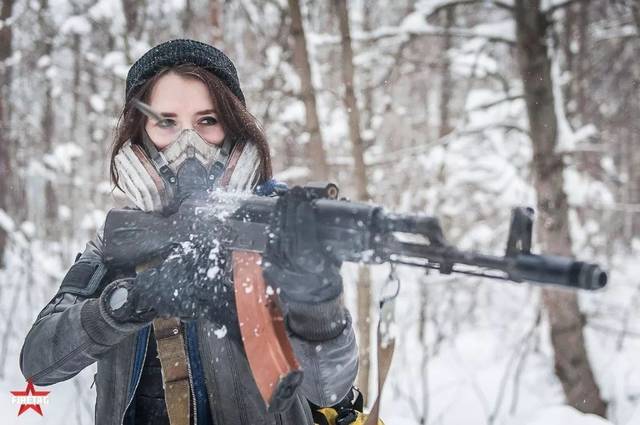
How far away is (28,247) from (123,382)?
4430 millimetres

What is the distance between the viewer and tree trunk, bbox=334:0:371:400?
436cm

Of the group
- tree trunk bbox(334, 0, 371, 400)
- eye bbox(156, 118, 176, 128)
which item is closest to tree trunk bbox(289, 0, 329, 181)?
tree trunk bbox(334, 0, 371, 400)

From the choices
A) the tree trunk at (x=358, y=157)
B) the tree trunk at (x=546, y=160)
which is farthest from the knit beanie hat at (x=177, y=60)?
the tree trunk at (x=546, y=160)

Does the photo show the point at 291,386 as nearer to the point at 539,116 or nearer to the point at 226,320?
the point at 226,320

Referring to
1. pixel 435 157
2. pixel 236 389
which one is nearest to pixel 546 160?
pixel 435 157

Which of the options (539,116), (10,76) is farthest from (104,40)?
(539,116)

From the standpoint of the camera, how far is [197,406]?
162 cm

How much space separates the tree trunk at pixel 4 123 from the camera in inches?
279

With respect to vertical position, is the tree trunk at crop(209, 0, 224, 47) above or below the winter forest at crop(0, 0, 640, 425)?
above

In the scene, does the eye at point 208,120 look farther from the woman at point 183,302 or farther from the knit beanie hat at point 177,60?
the knit beanie hat at point 177,60

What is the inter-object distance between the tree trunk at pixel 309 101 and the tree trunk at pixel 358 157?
313 mm

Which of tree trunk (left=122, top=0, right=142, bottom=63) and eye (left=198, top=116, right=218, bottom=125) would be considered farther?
tree trunk (left=122, top=0, right=142, bottom=63)

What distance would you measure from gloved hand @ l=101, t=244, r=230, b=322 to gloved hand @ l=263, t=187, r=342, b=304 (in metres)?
0.22

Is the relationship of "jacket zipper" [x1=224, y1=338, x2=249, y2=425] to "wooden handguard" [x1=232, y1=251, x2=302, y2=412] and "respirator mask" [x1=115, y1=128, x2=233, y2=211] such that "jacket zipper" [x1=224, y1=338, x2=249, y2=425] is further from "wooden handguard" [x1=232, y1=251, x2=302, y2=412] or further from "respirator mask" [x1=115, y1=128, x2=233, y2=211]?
"respirator mask" [x1=115, y1=128, x2=233, y2=211]
